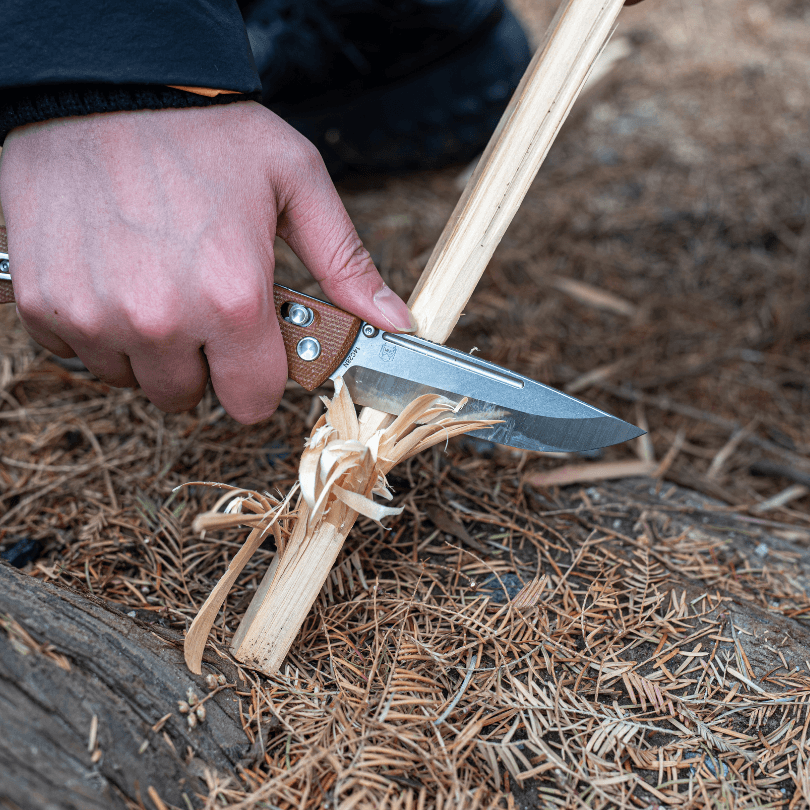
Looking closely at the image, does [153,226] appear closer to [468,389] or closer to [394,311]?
[394,311]

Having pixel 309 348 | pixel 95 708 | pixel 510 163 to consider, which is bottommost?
pixel 95 708

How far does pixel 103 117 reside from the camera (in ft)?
4.47

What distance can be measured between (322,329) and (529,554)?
80 cm

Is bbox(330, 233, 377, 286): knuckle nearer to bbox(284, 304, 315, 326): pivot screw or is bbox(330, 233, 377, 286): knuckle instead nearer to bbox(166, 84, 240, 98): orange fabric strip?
bbox(284, 304, 315, 326): pivot screw

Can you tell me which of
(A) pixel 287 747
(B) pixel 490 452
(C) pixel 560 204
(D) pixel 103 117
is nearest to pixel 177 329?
(D) pixel 103 117

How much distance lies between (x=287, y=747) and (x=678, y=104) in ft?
16.2

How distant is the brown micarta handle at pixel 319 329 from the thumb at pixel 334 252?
4 cm

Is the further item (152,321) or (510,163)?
(510,163)

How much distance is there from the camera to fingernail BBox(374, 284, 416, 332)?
4.87 ft

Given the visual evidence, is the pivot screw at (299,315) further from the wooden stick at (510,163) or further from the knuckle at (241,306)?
the wooden stick at (510,163)

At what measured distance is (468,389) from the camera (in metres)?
1.50

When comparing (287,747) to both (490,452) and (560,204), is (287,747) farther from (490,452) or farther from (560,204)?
(560,204)

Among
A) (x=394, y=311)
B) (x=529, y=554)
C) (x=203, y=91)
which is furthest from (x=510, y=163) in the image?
(x=529, y=554)

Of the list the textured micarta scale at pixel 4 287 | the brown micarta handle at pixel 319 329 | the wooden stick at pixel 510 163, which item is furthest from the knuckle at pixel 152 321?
the wooden stick at pixel 510 163
